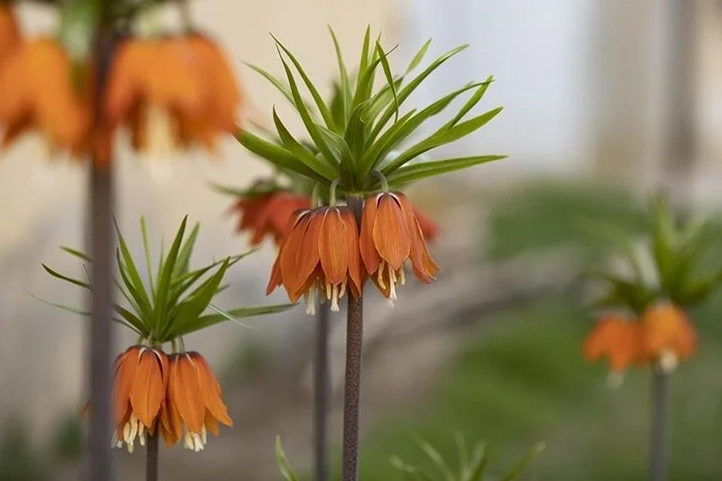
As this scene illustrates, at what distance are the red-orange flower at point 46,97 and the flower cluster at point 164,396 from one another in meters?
0.13

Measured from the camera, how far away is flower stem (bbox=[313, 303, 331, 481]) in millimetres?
632

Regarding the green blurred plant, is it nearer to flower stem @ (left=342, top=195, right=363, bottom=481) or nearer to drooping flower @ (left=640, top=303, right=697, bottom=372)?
drooping flower @ (left=640, top=303, right=697, bottom=372)

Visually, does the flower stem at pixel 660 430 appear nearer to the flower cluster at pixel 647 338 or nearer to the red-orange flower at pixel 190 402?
the flower cluster at pixel 647 338

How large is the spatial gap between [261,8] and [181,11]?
6.39 ft

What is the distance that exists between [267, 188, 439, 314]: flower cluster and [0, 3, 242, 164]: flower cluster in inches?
5.0

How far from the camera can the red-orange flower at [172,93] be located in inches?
21.6

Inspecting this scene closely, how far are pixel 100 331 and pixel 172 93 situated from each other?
0.16 meters

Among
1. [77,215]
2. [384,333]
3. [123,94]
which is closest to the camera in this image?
[123,94]

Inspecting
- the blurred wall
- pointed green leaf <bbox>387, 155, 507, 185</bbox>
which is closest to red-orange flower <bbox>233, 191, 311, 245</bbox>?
pointed green leaf <bbox>387, 155, 507, 185</bbox>

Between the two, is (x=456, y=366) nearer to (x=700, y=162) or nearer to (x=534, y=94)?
(x=534, y=94)

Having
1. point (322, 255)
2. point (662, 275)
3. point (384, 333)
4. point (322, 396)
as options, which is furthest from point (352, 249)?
point (384, 333)

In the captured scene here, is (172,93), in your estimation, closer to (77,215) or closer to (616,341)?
(616,341)

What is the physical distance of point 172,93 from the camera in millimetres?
563

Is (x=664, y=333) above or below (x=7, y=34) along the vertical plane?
below
